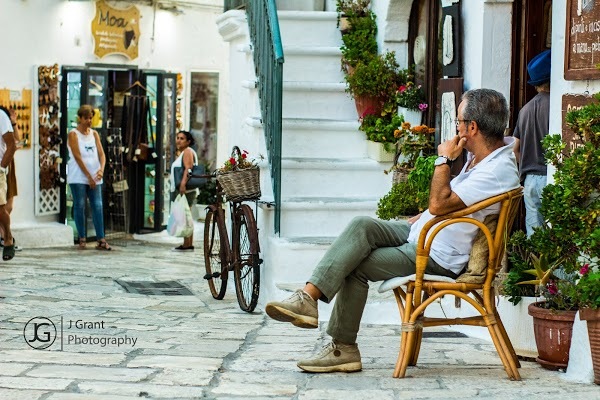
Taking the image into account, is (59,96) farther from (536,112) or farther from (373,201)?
(536,112)

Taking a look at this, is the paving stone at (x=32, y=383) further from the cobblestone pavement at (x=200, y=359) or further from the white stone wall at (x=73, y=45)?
the white stone wall at (x=73, y=45)

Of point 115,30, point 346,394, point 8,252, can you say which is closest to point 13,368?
point 346,394

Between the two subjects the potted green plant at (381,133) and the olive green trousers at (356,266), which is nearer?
the olive green trousers at (356,266)

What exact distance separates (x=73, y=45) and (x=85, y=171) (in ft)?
6.93

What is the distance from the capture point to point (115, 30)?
16.2m

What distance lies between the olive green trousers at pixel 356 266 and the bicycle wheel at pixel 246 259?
9.74 feet

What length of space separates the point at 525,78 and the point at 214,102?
1070 centimetres

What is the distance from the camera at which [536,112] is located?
24.7 ft

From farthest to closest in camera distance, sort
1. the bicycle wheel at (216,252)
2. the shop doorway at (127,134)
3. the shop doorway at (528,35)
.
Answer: the shop doorway at (127,134) → the bicycle wheel at (216,252) → the shop doorway at (528,35)

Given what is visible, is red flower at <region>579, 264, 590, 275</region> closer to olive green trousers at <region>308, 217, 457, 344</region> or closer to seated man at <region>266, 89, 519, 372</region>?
seated man at <region>266, 89, 519, 372</region>

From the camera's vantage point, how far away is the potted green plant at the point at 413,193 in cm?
862

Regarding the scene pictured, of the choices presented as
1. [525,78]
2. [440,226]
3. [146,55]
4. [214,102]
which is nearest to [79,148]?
[146,55]

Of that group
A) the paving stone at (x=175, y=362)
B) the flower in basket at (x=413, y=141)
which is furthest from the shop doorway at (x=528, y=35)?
the paving stone at (x=175, y=362)

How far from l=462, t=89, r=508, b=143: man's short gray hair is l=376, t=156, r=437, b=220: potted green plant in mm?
2644
